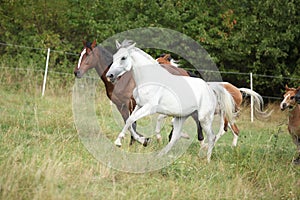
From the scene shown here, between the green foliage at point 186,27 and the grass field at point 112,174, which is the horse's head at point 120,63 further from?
the green foliage at point 186,27

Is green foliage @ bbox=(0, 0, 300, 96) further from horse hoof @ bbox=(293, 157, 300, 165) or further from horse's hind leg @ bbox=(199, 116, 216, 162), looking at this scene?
horse's hind leg @ bbox=(199, 116, 216, 162)

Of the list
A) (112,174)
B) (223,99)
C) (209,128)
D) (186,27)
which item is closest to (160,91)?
(209,128)

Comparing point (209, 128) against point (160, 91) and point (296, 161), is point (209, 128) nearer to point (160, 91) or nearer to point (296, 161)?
point (160, 91)

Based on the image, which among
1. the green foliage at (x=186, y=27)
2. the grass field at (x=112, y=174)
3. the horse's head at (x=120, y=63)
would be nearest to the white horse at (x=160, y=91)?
the horse's head at (x=120, y=63)

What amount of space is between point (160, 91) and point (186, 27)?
36.3 feet

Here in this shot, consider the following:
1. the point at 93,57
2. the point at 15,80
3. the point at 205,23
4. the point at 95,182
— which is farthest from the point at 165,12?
the point at 95,182

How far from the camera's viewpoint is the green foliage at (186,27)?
16250mm

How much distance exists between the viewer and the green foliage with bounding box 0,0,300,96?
53.3 feet

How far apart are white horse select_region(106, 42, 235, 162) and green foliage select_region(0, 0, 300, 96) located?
9.27 meters

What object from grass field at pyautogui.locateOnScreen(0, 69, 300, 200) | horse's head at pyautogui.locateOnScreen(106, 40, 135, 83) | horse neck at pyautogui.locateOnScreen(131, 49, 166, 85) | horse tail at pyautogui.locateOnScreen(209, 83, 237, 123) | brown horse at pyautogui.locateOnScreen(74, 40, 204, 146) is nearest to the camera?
grass field at pyautogui.locateOnScreen(0, 69, 300, 200)

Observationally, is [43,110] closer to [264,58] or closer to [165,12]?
[165,12]

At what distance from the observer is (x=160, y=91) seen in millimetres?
6645

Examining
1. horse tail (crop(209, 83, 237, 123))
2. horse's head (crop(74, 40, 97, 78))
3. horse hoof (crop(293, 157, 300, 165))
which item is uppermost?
horse tail (crop(209, 83, 237, 123))

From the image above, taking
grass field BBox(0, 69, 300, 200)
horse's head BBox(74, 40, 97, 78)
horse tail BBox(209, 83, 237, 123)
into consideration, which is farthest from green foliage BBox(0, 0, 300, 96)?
horse tail BBox(209, 83, 237, 123)
